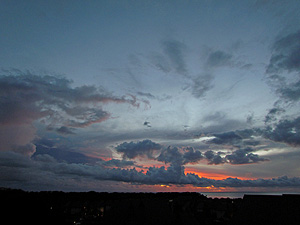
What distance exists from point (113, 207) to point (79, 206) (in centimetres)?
5255

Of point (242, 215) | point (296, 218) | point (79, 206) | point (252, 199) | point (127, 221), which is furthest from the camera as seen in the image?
point (79, 206)

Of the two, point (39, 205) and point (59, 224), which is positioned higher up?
point (39, 205)

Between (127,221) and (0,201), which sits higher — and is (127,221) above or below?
below

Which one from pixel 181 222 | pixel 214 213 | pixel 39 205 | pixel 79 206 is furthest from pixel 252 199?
pixel 79 206

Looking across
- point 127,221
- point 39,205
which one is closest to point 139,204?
point 127,221

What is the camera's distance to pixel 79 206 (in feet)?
287

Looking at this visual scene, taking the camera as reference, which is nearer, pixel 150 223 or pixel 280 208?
pixel 280 208

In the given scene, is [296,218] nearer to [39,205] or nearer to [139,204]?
[139,204]

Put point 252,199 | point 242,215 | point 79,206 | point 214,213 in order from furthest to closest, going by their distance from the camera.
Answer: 1. point 79,206
2. point 214,213
3. point 252,199
4. point 242,215

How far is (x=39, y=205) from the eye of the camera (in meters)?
35.7

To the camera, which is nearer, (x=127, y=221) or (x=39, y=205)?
(x=39, y=205)

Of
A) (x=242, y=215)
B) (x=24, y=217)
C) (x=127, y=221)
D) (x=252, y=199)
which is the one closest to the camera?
(x=242, y=215)

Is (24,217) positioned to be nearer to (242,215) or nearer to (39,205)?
(39,205)

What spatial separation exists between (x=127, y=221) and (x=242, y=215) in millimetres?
20412
